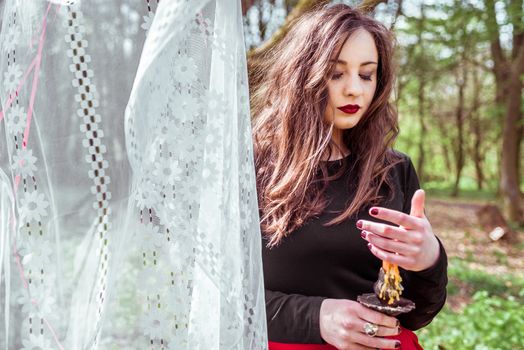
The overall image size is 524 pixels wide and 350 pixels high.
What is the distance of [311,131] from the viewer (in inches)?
66.3

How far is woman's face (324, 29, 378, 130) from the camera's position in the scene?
163 centimetres

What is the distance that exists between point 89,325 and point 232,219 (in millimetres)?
320

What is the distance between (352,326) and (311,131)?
60cm

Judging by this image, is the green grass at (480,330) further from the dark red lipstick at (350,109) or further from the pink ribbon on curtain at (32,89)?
the pink ribbon on curtain at (32,89)

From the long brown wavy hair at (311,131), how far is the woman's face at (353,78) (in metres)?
0.02

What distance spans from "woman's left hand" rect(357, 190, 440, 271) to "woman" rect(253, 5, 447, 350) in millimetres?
133

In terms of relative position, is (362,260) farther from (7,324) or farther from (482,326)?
(482,326)

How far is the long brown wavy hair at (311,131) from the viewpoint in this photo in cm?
161

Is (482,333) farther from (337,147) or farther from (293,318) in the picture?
(293,318)

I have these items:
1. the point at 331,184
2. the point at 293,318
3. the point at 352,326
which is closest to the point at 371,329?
the point at 352,326

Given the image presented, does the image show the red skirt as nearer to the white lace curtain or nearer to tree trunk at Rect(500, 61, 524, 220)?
the white lace curtain

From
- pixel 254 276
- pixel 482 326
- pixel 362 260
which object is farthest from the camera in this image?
pixel 482 326

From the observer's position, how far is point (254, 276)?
3.66ft

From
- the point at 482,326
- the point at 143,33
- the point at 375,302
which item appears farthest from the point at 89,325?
the point at 482,326
